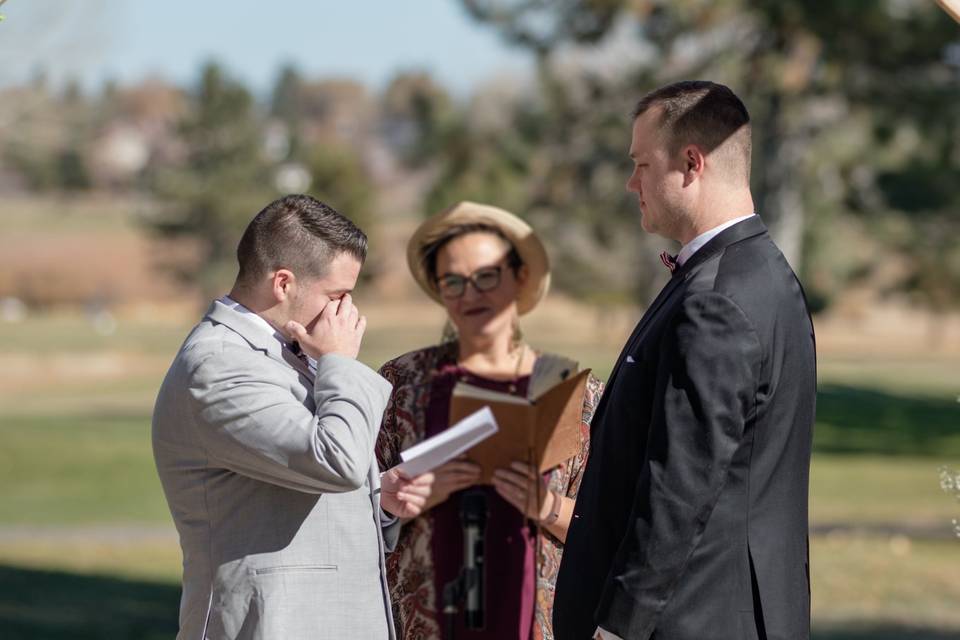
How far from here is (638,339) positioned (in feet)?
11.0

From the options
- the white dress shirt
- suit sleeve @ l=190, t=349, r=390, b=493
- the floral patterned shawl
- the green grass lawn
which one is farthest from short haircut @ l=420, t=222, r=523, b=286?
the green grass lawn

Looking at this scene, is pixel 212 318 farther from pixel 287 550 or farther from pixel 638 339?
pixel 638 339

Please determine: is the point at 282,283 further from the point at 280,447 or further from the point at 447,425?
the point at 447,425

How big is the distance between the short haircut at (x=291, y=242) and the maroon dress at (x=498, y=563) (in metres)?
1.33

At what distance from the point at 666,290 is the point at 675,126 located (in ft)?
1.29

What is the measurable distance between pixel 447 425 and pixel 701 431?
158 centimetres

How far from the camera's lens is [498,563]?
440 cm

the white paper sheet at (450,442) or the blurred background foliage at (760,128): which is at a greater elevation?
the blurred background foliage at (760,128)

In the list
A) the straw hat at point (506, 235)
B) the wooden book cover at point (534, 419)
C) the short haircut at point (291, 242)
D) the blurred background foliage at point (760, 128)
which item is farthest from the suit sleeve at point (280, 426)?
the blurred background foliage at point (760, 128)

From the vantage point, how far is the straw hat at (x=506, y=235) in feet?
16.2

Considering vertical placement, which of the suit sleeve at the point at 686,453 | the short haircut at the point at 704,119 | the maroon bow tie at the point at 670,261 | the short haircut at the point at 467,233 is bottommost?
the suit sleeve at the point at 686,453

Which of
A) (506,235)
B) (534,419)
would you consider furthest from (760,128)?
(534,419)

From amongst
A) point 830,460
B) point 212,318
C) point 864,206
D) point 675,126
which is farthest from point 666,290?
point 864,206

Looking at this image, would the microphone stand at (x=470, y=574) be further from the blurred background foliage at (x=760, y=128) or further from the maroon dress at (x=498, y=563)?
the blurred background foliage at (x=760, y=128)
